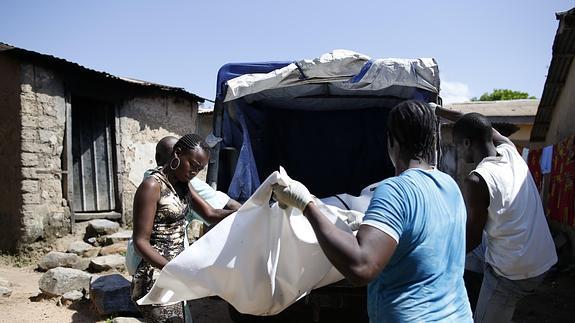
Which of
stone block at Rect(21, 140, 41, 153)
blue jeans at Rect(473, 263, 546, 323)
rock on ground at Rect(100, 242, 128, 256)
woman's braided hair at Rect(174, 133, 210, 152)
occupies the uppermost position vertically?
woman's braided hair at Rect(174, 133, 210, 152)

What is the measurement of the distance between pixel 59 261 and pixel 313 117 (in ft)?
13.3

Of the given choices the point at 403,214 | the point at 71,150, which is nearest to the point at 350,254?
the point at 403,214

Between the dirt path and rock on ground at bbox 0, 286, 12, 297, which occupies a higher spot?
rock on ground at bbox 0, 286, 12, 297

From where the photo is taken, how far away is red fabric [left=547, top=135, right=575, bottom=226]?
20.5ft

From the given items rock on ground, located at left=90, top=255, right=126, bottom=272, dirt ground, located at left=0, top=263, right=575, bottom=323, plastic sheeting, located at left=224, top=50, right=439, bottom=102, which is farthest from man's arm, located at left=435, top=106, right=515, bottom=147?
rock on ground, located at left=90, top=255, right=126, bottom=272

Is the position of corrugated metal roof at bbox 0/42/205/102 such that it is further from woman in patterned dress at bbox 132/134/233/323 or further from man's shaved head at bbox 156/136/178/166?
woman in patterned dress at bbox 132/134/233/323

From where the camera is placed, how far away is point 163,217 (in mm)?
2371

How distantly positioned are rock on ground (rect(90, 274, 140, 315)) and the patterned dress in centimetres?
212

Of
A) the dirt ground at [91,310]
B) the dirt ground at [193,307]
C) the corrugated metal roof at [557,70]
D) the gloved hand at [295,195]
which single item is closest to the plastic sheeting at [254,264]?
the gloved hand at [295,195]

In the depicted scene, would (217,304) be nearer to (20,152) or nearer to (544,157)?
(20,152)

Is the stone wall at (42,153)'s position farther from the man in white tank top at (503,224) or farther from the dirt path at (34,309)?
the man in white tank top at (503,224)

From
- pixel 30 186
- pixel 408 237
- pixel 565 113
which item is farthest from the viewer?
pixel 565 113

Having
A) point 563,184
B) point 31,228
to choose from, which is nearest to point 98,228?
point 31,228

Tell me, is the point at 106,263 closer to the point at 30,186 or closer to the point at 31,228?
the point at 31,228
